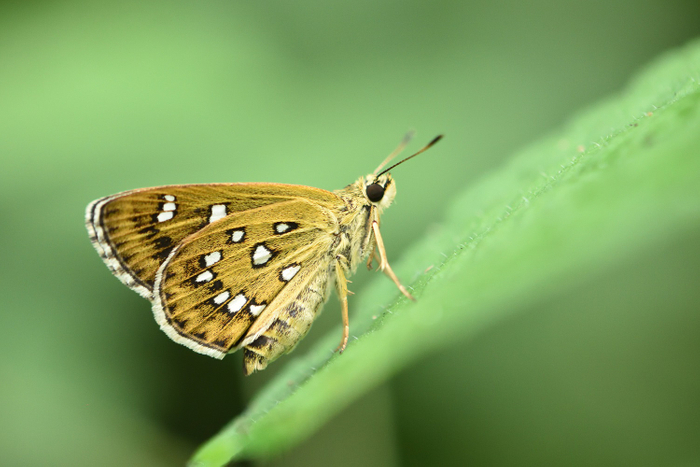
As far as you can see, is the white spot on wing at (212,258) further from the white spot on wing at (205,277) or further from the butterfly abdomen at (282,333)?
the butterfly abdomen at (282,333)

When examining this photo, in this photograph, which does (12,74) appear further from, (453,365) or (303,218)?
(453,365)

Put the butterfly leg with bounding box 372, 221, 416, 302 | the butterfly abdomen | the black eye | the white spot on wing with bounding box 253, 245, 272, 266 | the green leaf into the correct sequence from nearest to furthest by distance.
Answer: the green leaf
the butterfly leg with bounding box 372, 221, 416, 302
the butterfly abdomen
the white spot on wing with bounding box 253, 245, 272, 266
the black eye

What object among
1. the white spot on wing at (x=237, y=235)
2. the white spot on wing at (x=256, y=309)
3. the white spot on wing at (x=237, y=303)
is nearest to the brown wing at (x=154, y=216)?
the white spot on wing at (x=237, y=235)

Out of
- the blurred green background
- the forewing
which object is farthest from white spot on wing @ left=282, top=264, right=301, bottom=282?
the blurred green background

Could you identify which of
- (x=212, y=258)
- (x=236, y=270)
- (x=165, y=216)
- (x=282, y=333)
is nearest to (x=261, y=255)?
(x=236, y=270)

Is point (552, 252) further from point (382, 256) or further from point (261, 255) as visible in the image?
point (261, 255)

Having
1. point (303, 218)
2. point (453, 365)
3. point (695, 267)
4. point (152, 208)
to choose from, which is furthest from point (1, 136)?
point (695, 267)

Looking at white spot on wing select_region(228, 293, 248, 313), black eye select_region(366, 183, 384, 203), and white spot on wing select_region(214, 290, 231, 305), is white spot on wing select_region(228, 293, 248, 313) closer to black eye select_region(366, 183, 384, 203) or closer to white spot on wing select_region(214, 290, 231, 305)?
white spot on wing select_region(214, 290, 231, 305)
